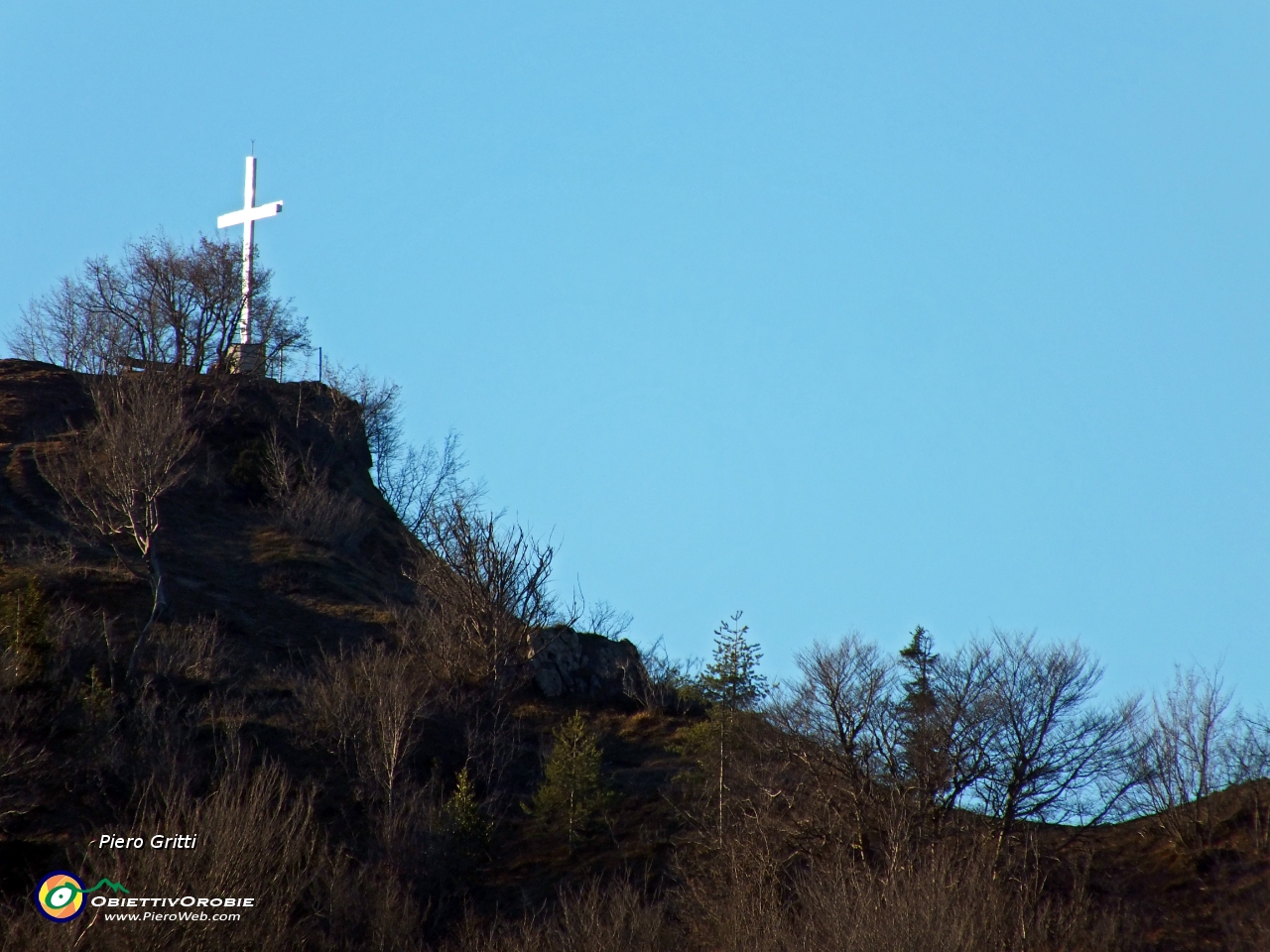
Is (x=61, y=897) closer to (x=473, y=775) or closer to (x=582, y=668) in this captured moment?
(x=473, y=775)

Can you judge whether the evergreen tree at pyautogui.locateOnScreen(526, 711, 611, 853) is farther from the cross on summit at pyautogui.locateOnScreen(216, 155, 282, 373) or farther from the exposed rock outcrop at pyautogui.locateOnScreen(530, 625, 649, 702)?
the cross on summit at pyautogui.locateOnScreen(216, 155, 282, 373)

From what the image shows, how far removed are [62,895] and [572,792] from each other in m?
12.9

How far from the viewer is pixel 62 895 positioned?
50.2ft

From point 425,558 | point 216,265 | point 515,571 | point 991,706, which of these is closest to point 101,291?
point 216,265

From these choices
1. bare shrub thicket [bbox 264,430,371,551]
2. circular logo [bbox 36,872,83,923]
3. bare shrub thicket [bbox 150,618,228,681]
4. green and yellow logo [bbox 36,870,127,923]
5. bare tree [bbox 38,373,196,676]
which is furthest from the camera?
bare shrub thicket [bbox 264,430,371,551]

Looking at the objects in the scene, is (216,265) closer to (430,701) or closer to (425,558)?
(425,558)

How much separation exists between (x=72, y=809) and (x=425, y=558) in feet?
52.8

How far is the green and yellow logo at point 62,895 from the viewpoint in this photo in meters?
14.7

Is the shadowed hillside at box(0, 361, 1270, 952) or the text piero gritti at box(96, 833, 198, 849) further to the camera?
the shadowed hillside at box(0, 361, 1270, 952)

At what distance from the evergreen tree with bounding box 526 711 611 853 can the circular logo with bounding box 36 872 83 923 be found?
12282 millimetres

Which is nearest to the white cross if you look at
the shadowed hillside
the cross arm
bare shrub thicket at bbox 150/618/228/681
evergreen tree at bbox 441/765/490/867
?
the cross arm

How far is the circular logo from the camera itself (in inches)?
585

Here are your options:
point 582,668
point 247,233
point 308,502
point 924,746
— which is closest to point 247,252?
point 247,233

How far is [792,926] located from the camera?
68.8 ft
